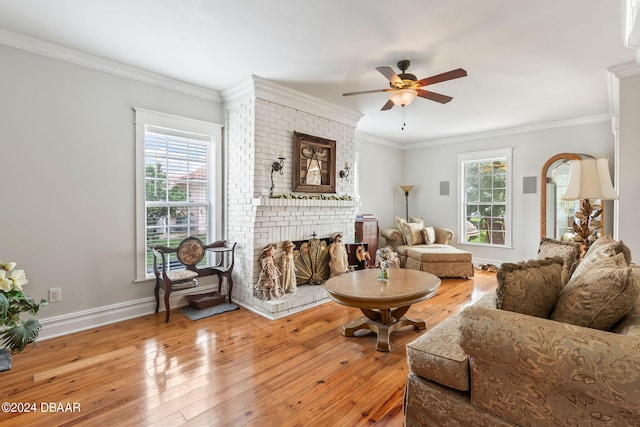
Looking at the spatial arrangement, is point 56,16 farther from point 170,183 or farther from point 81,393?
point 81,393

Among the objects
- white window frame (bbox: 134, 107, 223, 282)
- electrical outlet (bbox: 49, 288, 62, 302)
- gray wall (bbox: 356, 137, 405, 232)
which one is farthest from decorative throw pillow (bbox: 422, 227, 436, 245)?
electrical outlet (bbox: 49, 288, 62, 302)

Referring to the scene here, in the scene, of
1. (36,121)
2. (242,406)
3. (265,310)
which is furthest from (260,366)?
(36,121)

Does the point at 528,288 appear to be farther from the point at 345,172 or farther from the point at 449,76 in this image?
the point at 345,172

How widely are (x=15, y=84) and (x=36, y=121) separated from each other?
0.32 meters

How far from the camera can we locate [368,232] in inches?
210

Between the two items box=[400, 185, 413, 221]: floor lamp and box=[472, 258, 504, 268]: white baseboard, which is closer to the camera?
box=[472, 258, 504, 268]: white baseboard

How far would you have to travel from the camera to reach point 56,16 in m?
2.39

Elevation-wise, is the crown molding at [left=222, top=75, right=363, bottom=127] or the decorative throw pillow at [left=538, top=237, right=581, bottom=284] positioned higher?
the crown molding at [left=222, top=75, right=363, bottom=127]

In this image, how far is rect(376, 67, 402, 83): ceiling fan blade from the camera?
2.65m

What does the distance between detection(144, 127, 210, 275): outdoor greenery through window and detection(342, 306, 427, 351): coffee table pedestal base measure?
210 cm

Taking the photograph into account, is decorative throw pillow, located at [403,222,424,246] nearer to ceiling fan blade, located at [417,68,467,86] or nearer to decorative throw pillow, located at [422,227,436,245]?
decorative throw pillow, located at [422,227,436,245]

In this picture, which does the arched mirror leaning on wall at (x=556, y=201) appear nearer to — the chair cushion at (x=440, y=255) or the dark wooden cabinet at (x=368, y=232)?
the chair cushion at (x=440, y=255)

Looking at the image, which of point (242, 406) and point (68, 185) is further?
point (68, 185)

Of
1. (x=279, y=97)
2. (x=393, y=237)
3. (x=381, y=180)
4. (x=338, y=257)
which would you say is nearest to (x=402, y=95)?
(x=279, y=97)
